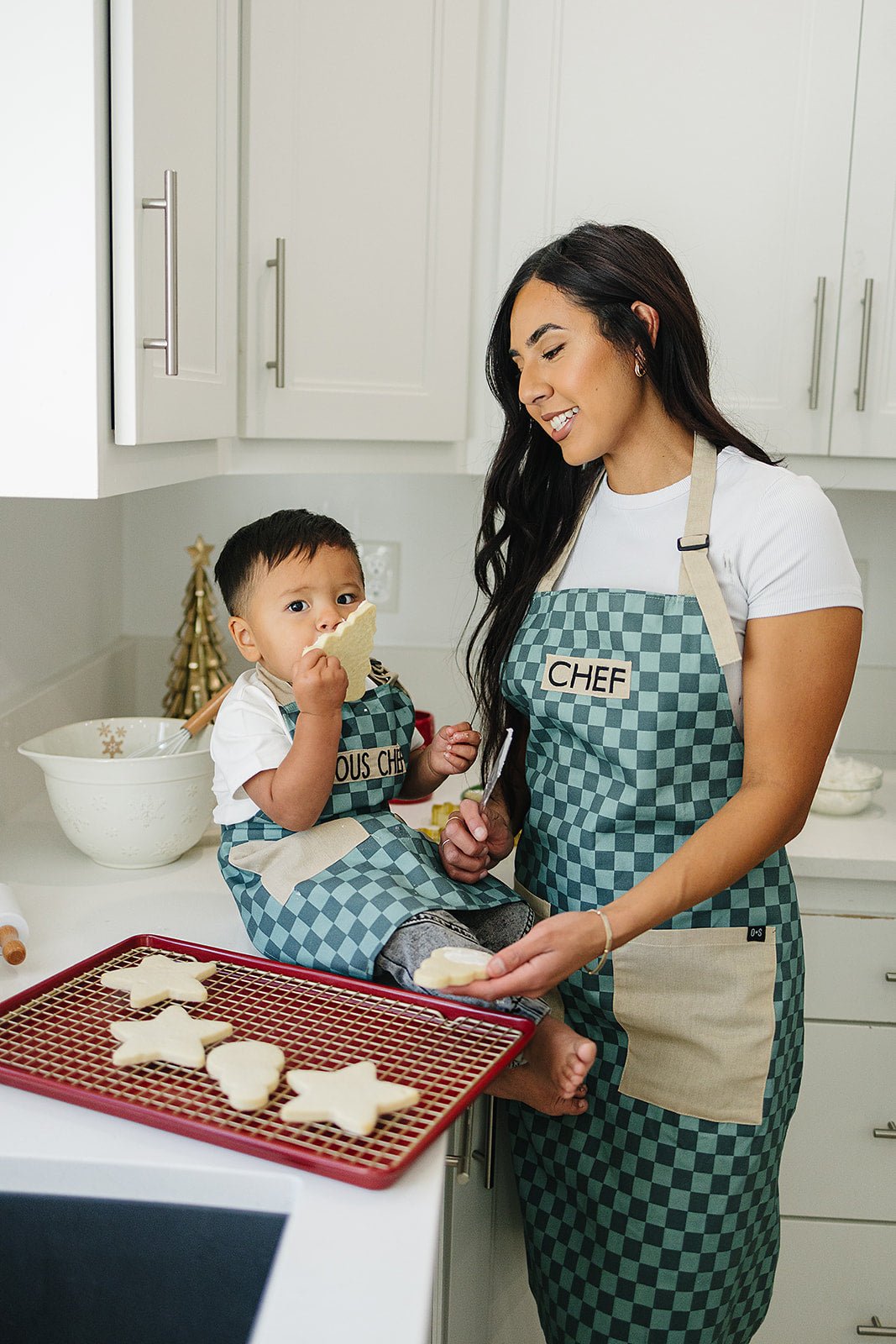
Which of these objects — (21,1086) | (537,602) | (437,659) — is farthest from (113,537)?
(21,1086)

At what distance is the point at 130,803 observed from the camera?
54.5 inches

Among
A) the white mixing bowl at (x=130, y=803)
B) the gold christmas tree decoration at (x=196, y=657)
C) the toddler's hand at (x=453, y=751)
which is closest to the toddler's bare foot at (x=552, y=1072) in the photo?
the toddler's hand at (x=453, y=751)

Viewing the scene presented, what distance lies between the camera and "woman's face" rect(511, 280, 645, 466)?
120 cm

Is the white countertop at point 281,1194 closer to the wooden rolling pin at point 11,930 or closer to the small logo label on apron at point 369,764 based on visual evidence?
the wooden rolling pin at point 11,930

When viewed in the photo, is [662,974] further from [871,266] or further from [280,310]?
[871,266]

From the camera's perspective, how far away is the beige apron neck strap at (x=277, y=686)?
4.00 ft

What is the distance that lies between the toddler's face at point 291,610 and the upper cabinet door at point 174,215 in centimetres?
19

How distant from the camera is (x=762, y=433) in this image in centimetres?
179

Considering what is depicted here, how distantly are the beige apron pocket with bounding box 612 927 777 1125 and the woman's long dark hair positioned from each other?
297 mm

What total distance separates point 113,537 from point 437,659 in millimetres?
628

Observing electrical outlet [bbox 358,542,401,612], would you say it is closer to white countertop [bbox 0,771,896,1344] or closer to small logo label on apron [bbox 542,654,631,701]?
small logo label on apron [bbox 542,654,631,701]

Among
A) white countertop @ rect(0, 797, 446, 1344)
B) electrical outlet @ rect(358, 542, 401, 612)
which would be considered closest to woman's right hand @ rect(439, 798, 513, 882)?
white countertop @ rect(0, 797, 446, 1344)

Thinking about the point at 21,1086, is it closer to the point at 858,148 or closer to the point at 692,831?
the point at 692,831

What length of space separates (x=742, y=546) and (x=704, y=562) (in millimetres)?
40
